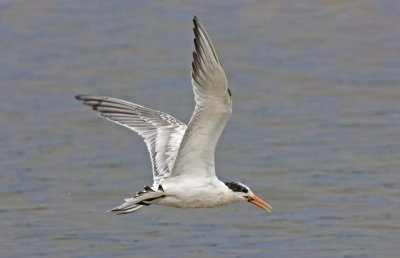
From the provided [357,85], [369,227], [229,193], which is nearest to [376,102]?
[357,85]

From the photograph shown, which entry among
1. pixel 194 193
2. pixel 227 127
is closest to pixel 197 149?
pixel 194 193

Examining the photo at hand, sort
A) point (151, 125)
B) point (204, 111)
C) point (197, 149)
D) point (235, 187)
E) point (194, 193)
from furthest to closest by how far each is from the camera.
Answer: point (151, 125)
point (235, 187)
point (194, 193)
point (197, 149)
point (204, 111)

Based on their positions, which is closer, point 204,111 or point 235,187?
point 204,111

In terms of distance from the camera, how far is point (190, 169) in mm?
9742

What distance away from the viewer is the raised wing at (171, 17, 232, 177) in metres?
8.95

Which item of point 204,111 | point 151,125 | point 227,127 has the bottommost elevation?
point 227,127

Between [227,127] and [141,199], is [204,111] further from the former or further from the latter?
[227,127]

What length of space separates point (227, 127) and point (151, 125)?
19.6 feet

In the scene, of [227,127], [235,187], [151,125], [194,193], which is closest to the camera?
[194,193]

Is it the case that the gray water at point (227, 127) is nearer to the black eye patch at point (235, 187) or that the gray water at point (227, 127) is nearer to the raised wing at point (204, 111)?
the black eye patch at point (235, 187)

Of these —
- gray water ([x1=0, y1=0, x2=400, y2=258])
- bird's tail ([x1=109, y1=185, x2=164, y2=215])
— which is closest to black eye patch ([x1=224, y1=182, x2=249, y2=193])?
bird's tail ([x1=109, y1=185, x2=164, y2=215])

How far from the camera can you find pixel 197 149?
9594 mm

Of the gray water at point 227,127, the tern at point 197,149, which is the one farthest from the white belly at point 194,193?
the gray water at point 227,127

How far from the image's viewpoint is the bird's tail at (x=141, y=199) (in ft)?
31.4
